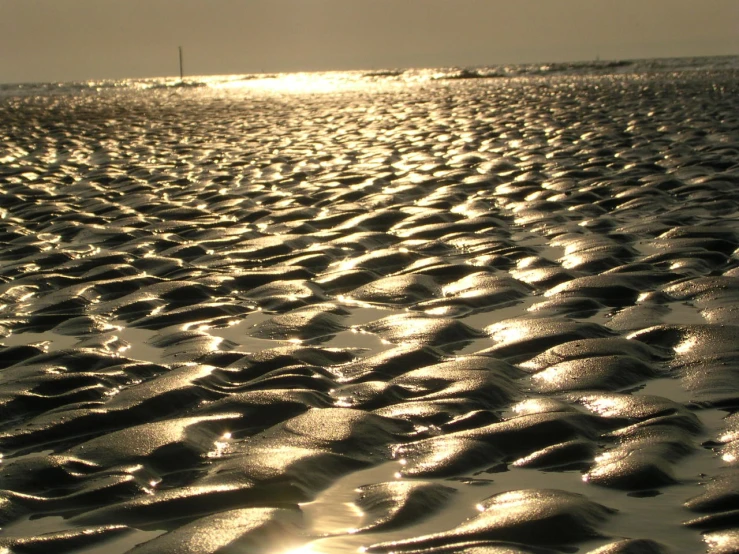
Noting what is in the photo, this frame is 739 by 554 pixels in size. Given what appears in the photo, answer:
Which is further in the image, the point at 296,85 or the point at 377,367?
the point at 296,85

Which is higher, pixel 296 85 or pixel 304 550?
pixel 296 85

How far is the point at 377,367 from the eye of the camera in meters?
3.49

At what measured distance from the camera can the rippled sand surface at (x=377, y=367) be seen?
228 cm

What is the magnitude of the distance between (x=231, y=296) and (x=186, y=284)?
0.26 metres

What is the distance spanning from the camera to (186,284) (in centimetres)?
481

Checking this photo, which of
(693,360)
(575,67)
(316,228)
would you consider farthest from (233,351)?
(575,67)

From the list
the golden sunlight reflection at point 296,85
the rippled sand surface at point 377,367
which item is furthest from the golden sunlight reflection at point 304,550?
the golden sunlight reflection at point 296,85

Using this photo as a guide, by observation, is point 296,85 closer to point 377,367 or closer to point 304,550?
point 377,367

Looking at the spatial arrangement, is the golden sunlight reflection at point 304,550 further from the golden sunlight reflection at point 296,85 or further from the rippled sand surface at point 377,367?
the golden sunlight reflection at point 296,85

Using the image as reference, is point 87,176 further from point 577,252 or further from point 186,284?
point 577,252

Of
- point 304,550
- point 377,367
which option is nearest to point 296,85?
point 377,367

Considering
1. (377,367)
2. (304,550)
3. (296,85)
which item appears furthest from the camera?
(296,85)

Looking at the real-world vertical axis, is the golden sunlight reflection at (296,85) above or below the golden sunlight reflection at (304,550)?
above

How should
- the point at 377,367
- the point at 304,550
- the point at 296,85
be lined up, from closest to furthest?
the point at 304,550
the point at 377,367
the point at 296,85
